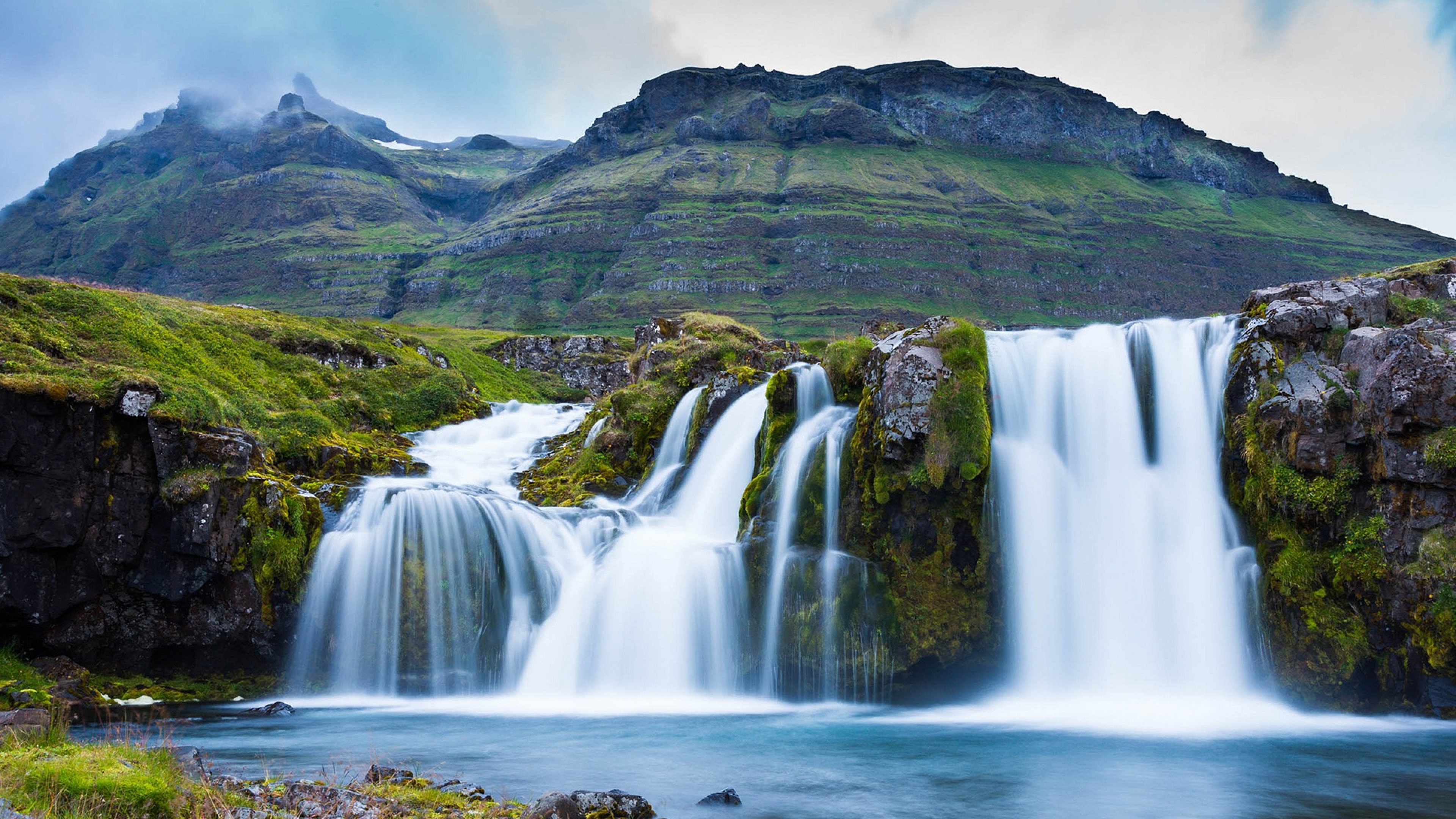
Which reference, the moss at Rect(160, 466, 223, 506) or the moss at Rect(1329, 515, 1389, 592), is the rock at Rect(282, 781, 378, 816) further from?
the moss at Rect(1329, 515, 1389, 592)

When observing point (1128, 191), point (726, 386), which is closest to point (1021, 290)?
point (1128, 191)

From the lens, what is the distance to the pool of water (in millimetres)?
10938

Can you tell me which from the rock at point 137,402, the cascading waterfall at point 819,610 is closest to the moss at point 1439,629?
the cascading waterfall at point 819,610

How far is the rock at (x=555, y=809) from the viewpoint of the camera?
787 centimetres

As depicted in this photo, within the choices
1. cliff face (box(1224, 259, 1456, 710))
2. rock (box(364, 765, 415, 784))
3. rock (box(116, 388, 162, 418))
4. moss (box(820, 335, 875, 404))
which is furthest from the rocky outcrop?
rock (box(364, 765, 415, 784))

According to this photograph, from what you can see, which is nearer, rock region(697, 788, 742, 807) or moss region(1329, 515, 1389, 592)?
rock region(697, 788, 742, 807)

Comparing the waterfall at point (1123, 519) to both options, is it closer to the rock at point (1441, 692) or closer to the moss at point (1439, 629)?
the rock at point (1441, 692)

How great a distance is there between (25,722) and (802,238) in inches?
5779

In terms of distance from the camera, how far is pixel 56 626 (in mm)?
17719

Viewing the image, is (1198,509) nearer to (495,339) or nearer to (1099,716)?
(1099,716)

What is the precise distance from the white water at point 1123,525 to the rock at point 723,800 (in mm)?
9454

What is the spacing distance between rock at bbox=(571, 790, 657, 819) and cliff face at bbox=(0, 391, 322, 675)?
46.5 feet

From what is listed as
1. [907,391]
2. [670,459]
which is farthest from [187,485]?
[907,391]

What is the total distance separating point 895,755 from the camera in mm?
13719
